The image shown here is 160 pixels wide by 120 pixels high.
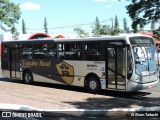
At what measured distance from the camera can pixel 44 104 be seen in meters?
13.6

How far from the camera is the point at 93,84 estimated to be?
58.4ft

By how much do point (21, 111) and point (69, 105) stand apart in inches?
104

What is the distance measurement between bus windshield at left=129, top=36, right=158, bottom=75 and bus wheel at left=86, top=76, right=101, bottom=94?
2223mm

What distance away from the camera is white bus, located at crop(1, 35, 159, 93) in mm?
16375

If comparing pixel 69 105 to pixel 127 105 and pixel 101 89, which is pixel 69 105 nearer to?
pixel 127 105

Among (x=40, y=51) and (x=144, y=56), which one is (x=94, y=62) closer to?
(x=144, y=56)

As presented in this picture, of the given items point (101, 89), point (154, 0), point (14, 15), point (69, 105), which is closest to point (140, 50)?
point (101, 89)

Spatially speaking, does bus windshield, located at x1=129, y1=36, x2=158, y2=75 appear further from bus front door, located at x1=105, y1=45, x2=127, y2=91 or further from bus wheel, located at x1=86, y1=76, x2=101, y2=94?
bus wheel, located at x1=86, y1=76, x2=101, y2=94

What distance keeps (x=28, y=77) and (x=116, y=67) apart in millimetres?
7001

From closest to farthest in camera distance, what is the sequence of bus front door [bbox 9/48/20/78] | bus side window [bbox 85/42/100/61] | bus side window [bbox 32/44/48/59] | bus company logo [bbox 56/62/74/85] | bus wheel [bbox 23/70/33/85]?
bus side window [bbox 85/42/100/61], bus company logo [bbox 56/62/74/85], bus side window [bbox 32/44/48/59], bus wheel [bbox 23/70/33/85], bus front door [bbox 9/48/20/78]

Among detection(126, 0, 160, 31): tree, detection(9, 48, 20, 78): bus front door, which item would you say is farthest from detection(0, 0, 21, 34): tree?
detection(126, 0, 160, 31): tree

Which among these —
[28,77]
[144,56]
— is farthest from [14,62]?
[144,56]

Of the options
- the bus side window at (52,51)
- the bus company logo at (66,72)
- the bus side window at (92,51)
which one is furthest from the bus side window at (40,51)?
the bus side window at (92,51)

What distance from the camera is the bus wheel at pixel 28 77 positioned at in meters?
21.7
